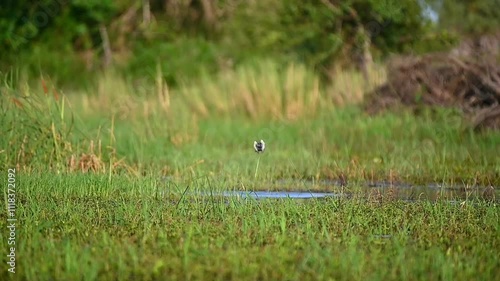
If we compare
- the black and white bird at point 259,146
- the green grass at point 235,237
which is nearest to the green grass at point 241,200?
the green grass at point 235,237

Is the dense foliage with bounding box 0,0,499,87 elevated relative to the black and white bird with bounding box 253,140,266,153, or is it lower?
elevated

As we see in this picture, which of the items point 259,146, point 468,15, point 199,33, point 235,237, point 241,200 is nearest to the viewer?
point 235,237

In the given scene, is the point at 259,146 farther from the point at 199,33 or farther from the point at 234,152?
the point at 199,33

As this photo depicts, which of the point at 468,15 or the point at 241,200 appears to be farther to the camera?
the point at 468,15

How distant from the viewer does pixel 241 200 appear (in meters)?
7.47

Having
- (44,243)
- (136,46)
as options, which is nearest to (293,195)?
(44,243)

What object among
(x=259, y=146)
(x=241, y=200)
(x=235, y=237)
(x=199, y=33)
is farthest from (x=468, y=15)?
(x=235, y=237)

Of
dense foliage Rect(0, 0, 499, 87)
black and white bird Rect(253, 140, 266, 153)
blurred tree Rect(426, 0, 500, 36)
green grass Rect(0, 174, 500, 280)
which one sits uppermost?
A: blurred tree Rect(426, 0, 500, 36)

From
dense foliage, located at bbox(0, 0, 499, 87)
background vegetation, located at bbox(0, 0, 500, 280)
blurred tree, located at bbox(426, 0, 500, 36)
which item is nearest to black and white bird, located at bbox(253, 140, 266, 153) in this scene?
background vegetation, located at bbox(0, 0, 500, 280)

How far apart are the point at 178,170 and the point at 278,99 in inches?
228

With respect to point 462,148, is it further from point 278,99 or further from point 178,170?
point 278,99

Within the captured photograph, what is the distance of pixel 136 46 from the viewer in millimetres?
21969

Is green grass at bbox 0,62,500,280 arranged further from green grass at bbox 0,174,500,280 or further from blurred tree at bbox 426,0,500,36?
blurred tree at bbox 426,0,500,36

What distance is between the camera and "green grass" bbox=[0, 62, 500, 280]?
5.40m
